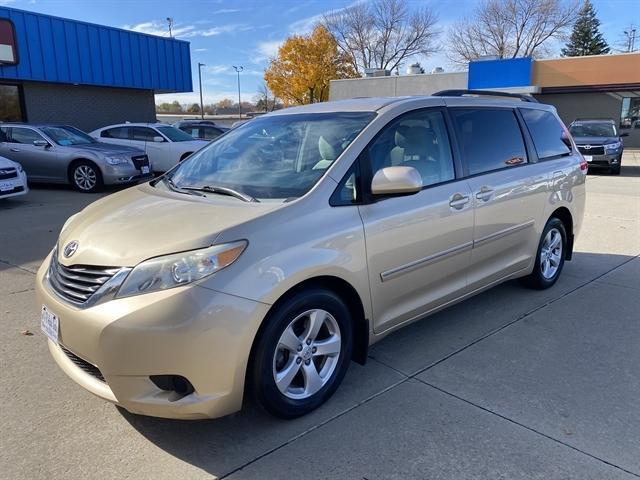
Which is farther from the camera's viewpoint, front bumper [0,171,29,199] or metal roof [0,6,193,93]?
metal roof [0,6,193,93]

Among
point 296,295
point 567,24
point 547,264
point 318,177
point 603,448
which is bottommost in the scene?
point 603,448

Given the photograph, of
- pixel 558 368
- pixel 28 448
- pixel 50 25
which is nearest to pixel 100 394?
pixel 28 448

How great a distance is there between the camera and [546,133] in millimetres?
4977

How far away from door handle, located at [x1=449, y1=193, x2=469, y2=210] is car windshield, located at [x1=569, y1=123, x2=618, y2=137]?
1514 cm

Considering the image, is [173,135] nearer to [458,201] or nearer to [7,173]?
[7,173]

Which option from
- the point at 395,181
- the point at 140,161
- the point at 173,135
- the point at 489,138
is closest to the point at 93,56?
the point at 173,135

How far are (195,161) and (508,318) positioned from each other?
2846 millimetres

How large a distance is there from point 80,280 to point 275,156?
1.46 meters

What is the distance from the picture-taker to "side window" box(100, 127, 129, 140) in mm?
14109

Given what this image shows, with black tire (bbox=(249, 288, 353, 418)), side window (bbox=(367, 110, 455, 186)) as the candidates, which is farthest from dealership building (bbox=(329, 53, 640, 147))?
black tire (bbox=(249, 288, 353, 418))

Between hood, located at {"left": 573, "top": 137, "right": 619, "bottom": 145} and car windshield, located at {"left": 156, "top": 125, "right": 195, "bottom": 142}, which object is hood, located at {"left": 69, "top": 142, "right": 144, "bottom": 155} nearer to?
car windshield, located at {"left": 156, "top": 125, "right": 195, "bottom": 142}

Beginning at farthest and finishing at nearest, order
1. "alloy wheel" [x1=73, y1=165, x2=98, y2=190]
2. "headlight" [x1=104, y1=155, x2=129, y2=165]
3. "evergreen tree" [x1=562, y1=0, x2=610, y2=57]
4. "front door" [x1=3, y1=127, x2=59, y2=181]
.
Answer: "evergreen tree" [x1=562, y1=0, x2=610, y2=57], "front door" [x1=3, y1=127, x2=59, y2=181], "alloy wheel" [x1=73, y1=165, x2=98, y2=190], "headlight" [x1=104, y1=155, x2=129, y2=165]

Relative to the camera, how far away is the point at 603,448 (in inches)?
104

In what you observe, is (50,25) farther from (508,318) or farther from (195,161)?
(508,318)
